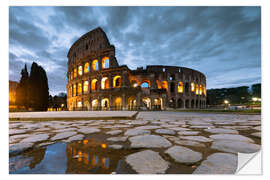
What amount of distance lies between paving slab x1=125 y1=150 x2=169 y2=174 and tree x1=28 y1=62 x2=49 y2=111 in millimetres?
20884

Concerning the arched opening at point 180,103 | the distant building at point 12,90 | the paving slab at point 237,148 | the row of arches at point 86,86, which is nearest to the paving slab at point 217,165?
the paving slab at point 237,148

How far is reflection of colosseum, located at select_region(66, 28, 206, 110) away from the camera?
16.2m

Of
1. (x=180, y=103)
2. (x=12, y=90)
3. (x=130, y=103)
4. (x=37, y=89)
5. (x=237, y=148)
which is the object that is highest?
(x=37, y=89)

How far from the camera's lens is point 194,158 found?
0.95 meters

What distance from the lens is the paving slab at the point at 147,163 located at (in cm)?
83

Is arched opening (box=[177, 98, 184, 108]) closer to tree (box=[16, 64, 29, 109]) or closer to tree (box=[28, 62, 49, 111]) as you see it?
tree (box=[28, 62, 49, 111])

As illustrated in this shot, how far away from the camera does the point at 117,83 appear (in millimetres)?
23359

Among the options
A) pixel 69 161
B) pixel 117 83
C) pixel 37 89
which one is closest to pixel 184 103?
pixel 117 83

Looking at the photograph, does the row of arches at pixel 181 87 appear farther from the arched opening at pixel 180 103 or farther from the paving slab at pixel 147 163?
the paving slab at pixel 147 163

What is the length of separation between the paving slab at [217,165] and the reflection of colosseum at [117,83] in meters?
12.5

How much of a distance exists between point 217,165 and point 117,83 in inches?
907

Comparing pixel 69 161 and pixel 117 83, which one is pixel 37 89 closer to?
pixel 117 83
